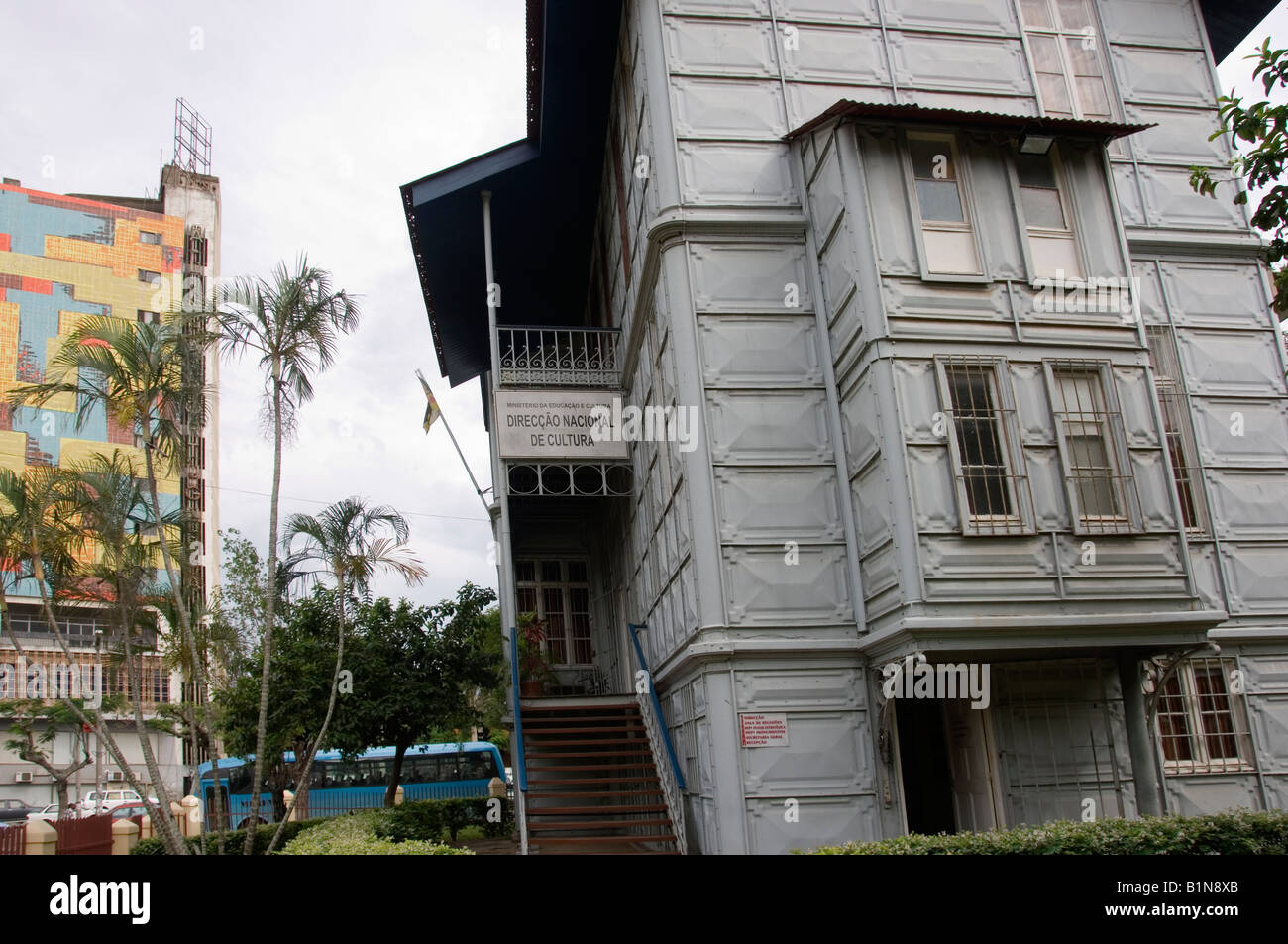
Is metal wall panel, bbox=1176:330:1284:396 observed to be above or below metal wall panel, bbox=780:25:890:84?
A: below

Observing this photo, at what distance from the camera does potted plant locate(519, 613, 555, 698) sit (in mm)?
19094

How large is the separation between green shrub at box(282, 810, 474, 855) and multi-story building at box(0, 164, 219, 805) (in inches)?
1815

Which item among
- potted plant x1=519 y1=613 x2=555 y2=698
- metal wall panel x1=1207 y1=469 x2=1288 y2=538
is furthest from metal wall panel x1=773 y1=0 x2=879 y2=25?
potted plant x1=519 y1=613 x2=555 y2=698

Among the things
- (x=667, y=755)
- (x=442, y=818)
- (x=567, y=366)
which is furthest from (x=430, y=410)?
(x=667, y=755)

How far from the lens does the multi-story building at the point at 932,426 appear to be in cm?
1152

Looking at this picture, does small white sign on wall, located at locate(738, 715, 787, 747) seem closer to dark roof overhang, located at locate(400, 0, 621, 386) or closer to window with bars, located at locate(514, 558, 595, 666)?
window with bars, located at locate(514, 558, 595, 666)

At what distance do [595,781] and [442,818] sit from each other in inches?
394

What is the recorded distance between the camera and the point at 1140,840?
8.11 meters

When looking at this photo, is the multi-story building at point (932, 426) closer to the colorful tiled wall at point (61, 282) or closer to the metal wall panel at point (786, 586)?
the metal wall panel at point (786, 586)

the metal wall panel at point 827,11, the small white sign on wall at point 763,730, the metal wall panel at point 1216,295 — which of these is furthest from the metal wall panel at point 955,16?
the small white sign on wall at point 763,730

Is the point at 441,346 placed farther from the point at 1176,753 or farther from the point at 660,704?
the point at 1176,753

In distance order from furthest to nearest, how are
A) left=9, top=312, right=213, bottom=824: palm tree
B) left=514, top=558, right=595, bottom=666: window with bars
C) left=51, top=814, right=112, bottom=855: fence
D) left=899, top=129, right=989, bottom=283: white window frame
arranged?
left=514, top=558, right=595, bottom=666: window with bars, left=51, top=814, right=112, bottom=855: fence, left=9, top=312, right=213, bottom=824: palm tree, left=899, top=129, right=989, bottom=283: white window frame
